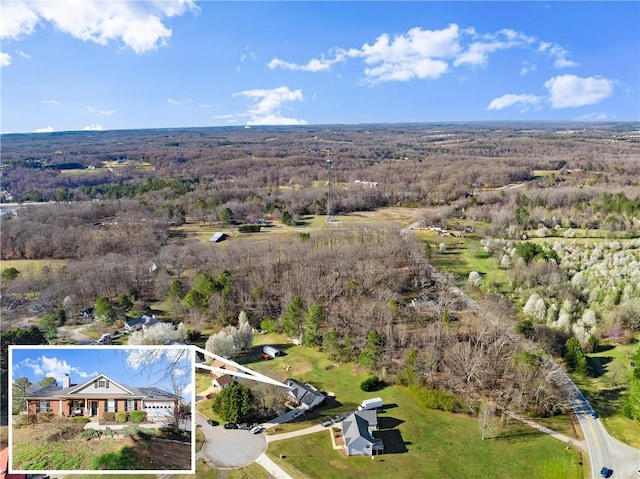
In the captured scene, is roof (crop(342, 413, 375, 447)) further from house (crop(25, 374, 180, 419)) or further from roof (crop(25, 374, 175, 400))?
roof (crop(25, 374, 175, 400))

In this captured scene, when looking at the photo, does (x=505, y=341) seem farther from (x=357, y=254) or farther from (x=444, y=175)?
(x=444, y=175)

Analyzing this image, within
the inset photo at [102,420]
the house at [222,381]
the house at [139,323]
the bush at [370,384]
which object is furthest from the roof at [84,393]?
the house at [139,323]

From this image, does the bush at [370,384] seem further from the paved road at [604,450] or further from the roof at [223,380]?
the paved road at [604,450]

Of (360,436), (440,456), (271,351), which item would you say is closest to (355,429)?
Result: (360,436)

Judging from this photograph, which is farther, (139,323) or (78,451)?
(139,323)

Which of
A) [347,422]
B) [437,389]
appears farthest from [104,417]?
[437,389]

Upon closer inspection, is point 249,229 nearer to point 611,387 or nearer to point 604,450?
point 611,387
